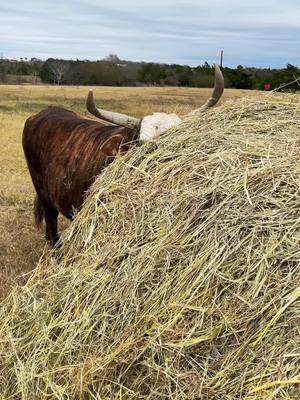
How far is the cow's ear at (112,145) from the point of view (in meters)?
5.21

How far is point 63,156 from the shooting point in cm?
609

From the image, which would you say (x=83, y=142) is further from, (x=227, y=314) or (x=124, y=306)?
(x=227, y=314)

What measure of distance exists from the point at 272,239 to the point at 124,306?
86 centimetres

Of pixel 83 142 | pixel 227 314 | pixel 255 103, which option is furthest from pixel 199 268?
pixel 83 142

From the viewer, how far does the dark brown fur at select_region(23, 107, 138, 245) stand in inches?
217

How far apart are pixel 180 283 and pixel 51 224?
4.28 m

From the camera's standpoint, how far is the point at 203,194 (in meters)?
3.34

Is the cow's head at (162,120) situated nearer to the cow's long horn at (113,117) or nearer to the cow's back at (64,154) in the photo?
the cow's long horn at (113,117)

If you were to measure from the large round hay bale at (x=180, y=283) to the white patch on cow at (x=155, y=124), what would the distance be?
546 mm

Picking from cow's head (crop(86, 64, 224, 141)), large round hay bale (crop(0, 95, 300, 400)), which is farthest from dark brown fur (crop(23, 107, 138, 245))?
large round hay bale (crop(0, 95, 300, 400))

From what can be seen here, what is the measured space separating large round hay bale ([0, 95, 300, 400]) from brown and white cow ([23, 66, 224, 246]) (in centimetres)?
77

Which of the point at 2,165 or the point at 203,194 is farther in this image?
the point at 2,165

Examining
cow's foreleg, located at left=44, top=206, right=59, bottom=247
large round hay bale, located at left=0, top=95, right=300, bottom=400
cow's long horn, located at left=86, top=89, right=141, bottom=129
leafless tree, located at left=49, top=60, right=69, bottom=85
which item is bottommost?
leafless tree, located at left=49, top=60, right=69, bottom=85

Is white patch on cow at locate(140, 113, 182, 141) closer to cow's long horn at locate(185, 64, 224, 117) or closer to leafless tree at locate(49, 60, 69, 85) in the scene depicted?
cow's long horn at locate(185, 64, 224, 117)
